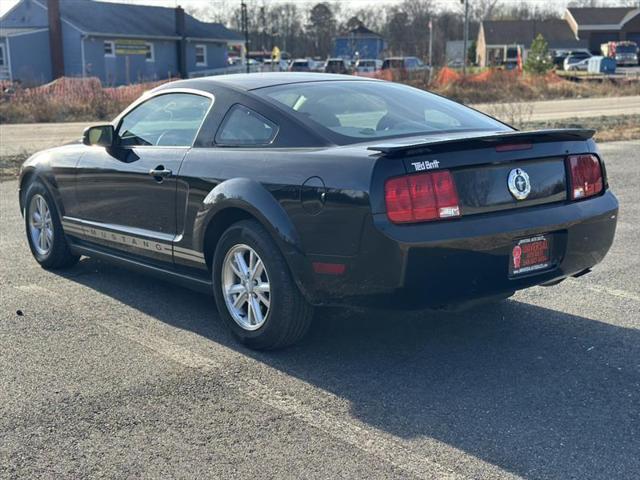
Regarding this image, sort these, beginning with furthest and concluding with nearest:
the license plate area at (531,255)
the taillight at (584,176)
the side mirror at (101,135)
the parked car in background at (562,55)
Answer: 1. the parked car in background at (562,55)
2. the side mirror at (101,135)
3. the taillight at (584,176)
4. the license plate area at (531,255)

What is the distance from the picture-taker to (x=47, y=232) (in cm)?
663

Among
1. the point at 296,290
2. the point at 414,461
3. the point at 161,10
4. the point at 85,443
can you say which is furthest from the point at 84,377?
the point at 161,10

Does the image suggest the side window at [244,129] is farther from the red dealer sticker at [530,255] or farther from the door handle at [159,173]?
the red dealer sticker at [530,255]

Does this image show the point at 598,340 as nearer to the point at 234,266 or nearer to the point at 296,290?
the point at 296,290

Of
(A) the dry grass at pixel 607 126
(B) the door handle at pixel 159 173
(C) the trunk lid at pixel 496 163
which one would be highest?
(C) the trunk lid at pixel 496 163

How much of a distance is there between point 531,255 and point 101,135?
10.5 ft

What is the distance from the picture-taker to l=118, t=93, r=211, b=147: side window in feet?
17.2

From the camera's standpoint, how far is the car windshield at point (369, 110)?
4.69 metres

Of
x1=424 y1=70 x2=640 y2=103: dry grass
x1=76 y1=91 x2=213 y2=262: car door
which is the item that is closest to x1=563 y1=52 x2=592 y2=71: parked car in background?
x1=424 y1=70 x2=640 y2=103: dry grass

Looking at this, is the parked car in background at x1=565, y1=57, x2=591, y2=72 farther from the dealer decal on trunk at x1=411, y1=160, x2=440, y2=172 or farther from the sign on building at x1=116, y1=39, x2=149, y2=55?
the dealer decal on trunk at x1=411, y1=160, x2=440, y2=172

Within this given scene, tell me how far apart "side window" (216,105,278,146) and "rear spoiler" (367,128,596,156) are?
2.67 feet

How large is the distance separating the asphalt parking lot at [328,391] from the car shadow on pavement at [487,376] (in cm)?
1

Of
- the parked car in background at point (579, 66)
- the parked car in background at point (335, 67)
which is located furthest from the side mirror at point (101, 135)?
the parked car in background at point (579, 66)

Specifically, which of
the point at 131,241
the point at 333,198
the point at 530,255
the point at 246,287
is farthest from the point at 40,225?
the point at 530,255
